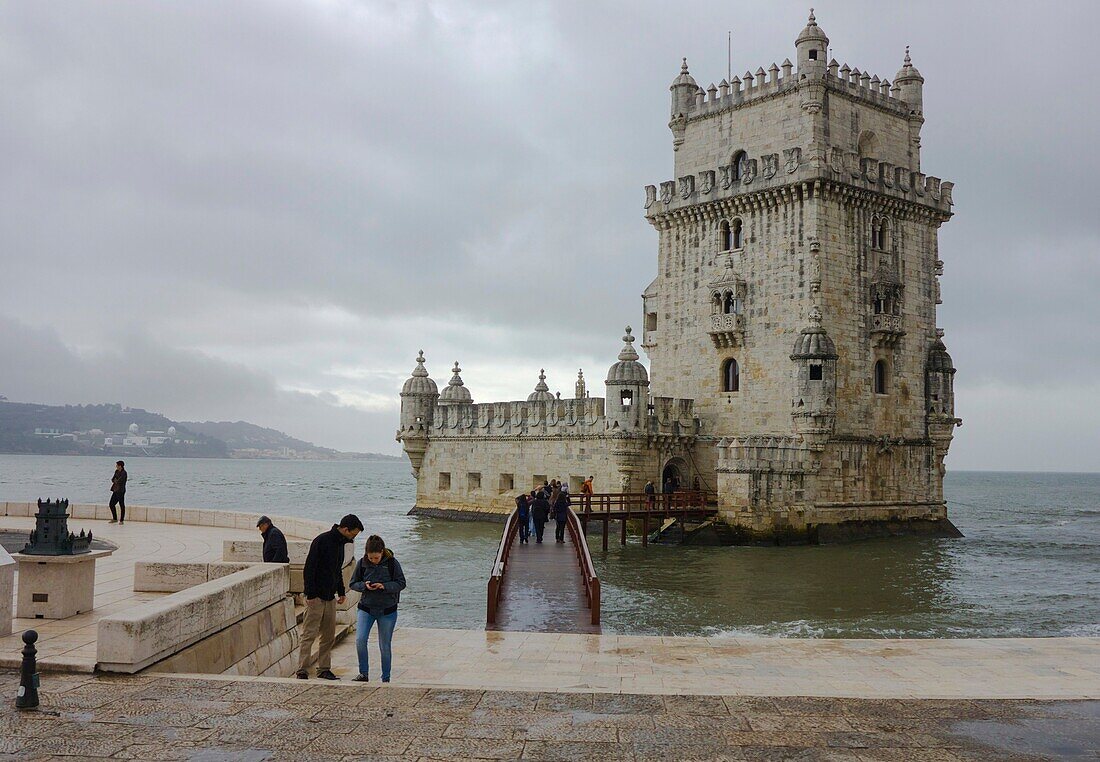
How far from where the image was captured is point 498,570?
18641mm

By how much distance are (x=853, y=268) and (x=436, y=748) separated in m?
33.9

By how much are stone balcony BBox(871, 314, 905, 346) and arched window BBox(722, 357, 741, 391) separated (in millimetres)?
5428

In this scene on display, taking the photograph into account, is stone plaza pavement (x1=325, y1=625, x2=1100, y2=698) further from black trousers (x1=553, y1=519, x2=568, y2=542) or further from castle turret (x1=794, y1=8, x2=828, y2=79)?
castle turret (x1=794, y1=8, x2=828, y2=79)

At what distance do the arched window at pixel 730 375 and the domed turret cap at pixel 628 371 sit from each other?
10.9 ft

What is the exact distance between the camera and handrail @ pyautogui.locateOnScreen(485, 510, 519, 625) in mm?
17234

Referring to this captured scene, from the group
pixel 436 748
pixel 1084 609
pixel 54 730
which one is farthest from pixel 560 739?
pixel 1084 609

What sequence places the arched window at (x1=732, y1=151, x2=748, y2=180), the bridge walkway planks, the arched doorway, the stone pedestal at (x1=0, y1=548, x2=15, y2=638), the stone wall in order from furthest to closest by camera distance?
the arched window at (x1=732, y1=151, x2=748, y2=180) < the arched doorway < the bridge walkway planks < the stone pedestal at (x1=0, y1=548, x2=15, y2=638) < the stone wall

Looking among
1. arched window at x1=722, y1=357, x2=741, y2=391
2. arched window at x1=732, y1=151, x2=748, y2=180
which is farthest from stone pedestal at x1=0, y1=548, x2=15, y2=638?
arched window at x1=732, y1=151, x2=748, y2=180

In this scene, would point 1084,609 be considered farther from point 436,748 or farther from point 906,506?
point 436,748

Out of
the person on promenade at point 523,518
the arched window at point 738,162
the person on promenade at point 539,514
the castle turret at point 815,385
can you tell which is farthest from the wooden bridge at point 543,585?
the arched window at point 738,162

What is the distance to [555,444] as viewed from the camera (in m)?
42.9

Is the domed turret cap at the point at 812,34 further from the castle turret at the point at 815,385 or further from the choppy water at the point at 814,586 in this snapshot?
the choppy water at the point at 814,586

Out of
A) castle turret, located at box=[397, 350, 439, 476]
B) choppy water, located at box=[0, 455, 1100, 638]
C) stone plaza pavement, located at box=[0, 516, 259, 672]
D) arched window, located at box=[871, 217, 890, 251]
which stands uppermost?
arched window, located at box=[871, 217, 890, 251]

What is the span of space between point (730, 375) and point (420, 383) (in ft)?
55.4
